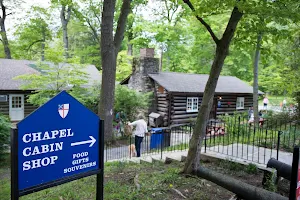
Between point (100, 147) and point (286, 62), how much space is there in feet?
39.5

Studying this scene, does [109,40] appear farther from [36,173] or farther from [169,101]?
[36,173]

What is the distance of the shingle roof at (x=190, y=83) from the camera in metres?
19.2

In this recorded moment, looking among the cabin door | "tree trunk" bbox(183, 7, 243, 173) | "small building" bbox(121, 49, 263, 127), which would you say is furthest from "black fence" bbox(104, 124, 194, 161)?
the cabin door

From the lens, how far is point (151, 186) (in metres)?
4.80

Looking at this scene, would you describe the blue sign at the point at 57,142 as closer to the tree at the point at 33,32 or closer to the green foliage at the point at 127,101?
the green foliage at the point at 127,101

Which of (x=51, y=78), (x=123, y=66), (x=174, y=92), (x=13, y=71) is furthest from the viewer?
(x=123, y=66)

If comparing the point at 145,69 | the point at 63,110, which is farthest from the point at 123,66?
the point at 63,110

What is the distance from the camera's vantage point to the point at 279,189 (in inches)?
208

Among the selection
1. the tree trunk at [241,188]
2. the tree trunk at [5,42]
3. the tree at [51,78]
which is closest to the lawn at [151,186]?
the tree trunk at [241,188]

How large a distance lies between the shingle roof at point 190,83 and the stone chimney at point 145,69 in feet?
1.91

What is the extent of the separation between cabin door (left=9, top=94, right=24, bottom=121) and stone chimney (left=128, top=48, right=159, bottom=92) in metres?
8.84

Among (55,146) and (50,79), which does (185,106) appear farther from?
(55,146)

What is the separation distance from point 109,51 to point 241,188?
9.37 m

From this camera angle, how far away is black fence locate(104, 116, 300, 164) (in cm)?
729
